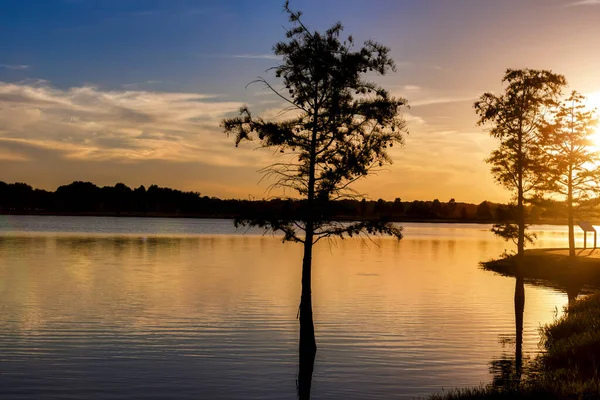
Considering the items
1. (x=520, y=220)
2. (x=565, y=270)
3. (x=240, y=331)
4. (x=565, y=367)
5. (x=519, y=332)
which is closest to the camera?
(x=565, y=367)

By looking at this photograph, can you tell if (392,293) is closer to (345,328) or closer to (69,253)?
(345,328)

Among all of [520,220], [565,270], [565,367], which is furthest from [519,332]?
[565,270]

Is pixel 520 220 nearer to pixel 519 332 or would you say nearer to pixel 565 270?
pixel 519 332

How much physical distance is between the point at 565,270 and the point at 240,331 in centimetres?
4331

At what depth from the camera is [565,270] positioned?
7138cm

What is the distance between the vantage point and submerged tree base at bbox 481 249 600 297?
2562 inches

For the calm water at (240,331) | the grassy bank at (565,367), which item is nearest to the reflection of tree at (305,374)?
the calm water at (240,331)

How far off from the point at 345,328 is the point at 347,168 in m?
13.5

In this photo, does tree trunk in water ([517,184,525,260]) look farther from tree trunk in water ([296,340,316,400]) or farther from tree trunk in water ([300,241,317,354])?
tree trunk in water ([296,340,316,400])

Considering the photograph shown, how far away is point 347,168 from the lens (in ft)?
109

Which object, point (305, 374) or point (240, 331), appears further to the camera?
point (240, 331)

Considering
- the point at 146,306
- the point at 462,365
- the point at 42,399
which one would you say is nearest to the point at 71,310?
the point at 146,306

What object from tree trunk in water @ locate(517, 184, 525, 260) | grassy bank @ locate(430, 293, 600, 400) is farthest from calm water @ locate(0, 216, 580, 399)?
tree trunk in water @ locate(517, 184, 525, 260)

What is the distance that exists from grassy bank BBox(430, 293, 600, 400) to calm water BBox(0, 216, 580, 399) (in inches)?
71.9
